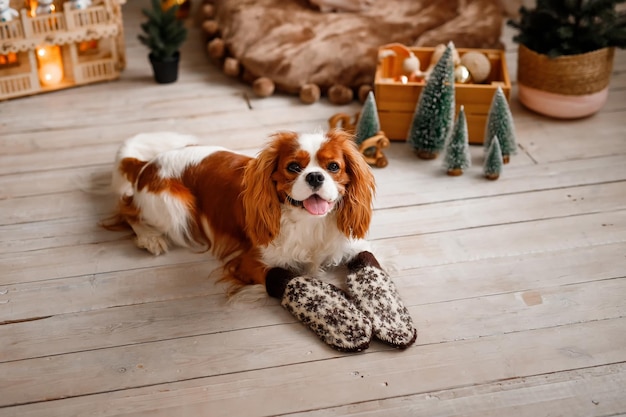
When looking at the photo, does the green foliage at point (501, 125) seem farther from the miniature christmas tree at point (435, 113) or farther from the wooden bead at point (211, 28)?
the wooden bead at point (211, 28)

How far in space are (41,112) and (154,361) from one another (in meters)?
1.73

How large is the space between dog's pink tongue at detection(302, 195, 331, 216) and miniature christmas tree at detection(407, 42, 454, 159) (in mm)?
940

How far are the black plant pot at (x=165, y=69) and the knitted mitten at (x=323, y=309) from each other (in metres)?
1.61

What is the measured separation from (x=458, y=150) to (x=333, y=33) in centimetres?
100

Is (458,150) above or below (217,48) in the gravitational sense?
below

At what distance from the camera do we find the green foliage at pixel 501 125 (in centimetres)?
277

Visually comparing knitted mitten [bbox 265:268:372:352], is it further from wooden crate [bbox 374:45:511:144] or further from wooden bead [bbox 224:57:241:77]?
wooden bead [bbox 224:57:241:77]

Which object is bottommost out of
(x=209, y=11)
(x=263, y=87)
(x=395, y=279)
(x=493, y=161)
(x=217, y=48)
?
(x=395, y=279)

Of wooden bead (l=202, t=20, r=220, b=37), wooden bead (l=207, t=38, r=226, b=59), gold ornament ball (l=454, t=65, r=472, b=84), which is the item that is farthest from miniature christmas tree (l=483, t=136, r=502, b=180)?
wooden bead (l=202, t=20, r=220, b=37)

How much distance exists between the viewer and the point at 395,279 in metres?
2.30

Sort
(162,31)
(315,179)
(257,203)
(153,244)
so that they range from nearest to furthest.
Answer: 1. (315,179)
2. (257,203)
3. (153,244)
4. (162,31)

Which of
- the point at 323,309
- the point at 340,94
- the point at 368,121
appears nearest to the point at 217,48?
the point at 340,94

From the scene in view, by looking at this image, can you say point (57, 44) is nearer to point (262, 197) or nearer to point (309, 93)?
point (309, 93)

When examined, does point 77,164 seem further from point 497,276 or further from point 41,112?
point 497,276
